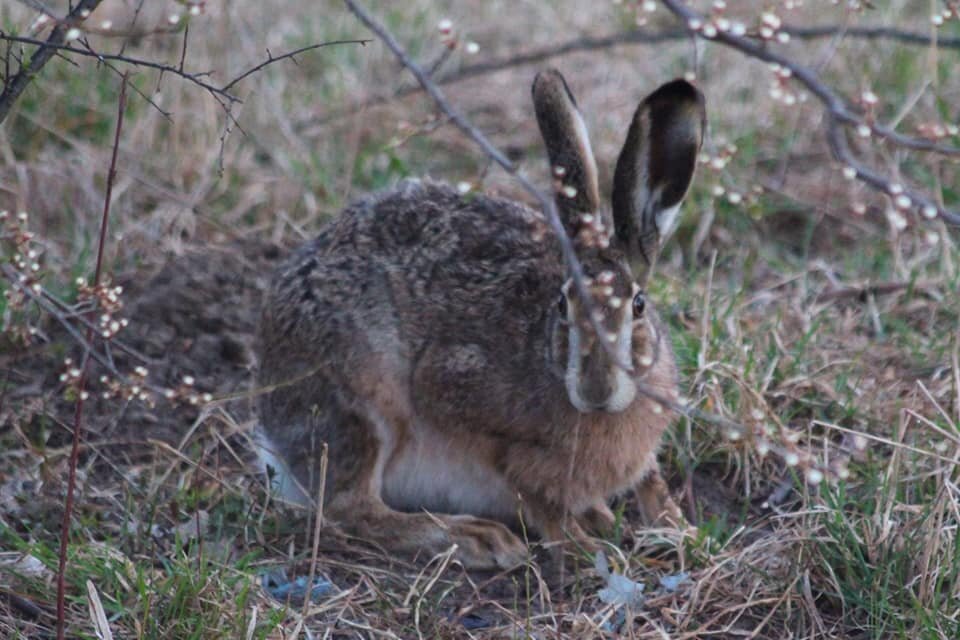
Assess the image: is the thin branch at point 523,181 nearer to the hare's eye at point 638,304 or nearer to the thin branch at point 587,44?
the hare's eye at point 638,304

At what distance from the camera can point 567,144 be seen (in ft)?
12.7

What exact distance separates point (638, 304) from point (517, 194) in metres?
2.12

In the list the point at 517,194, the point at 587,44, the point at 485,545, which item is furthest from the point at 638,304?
the point at 587,44

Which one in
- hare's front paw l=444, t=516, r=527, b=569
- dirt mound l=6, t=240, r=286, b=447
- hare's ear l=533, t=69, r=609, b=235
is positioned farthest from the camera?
dirt mound l=6, t=240, r=286, b=447

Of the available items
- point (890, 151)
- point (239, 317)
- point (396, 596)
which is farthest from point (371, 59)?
point (396, 596)

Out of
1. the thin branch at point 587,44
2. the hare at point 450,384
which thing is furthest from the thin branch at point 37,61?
the thin branch at point 587,44

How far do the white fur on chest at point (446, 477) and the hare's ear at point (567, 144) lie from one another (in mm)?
853

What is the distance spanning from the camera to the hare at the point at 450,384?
4152 millimetres

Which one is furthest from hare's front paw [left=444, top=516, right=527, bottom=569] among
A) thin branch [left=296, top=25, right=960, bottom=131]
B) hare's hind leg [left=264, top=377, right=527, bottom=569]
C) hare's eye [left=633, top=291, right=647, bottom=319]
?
thin branch [left=296, top=25, right=960, bottom=131]

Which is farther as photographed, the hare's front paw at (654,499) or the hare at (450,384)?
the hare's front paw at (654,499)

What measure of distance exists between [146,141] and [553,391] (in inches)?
99.1

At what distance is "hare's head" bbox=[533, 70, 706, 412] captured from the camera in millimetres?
3686

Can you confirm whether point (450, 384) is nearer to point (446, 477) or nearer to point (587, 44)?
point (446, 477)

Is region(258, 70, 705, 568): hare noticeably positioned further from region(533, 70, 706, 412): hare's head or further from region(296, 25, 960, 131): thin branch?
region(296, 25, 960, 131): thin branch
